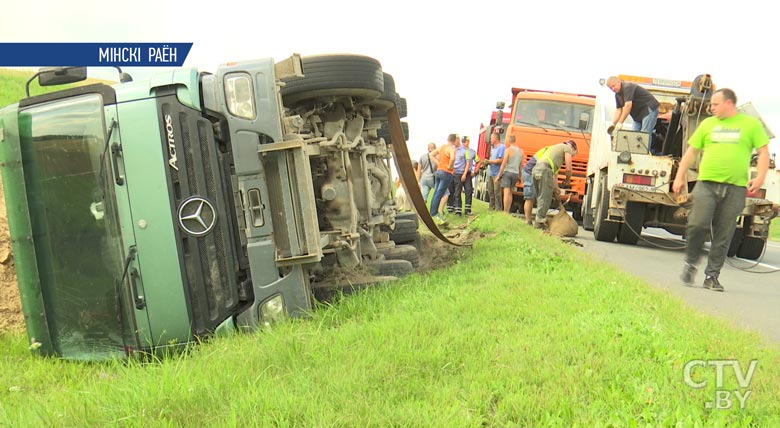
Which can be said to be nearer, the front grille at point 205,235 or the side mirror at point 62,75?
the front grille at point 205,235

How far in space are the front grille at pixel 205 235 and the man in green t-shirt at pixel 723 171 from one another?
387cm

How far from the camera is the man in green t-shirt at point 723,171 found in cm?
555

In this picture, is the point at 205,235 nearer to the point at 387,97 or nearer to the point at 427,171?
the point at 387,97

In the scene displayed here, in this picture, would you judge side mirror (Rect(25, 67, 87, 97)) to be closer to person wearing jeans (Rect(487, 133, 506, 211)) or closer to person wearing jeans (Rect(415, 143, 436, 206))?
person wearing jeans (Rect(415, 143, 436, 206))

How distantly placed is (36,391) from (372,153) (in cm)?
310

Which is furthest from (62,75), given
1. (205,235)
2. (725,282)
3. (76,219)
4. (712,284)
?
(725,282)

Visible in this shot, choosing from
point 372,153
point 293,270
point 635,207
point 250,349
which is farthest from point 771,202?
point 250,349

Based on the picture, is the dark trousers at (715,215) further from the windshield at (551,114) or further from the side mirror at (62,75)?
the windshield at (551,114)

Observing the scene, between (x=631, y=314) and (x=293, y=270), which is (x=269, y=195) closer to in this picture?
(x=293, y=270)

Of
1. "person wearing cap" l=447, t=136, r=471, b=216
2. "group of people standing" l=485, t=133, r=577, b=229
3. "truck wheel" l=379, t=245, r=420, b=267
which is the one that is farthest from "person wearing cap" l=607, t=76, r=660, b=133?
"truck wheel" l=379, t=245, r=420, b=267

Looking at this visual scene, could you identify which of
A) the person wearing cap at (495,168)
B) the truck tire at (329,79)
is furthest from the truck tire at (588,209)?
the truck tire at (329,79)

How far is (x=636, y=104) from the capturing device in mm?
9641

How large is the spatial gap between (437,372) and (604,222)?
7393 mm

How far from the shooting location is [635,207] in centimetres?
918
